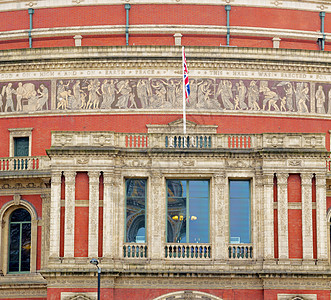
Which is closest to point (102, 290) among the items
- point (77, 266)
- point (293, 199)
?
point (77, 266)

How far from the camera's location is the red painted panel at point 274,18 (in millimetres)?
51219

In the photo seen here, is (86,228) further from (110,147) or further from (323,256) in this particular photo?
(323,256)

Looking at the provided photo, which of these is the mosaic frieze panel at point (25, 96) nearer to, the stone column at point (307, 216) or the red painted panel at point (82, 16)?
the red painted panel at point (82, 16)

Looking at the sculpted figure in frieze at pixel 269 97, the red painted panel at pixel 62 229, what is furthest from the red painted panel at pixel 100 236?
the sculpted figure in frieze at pixel 269 97

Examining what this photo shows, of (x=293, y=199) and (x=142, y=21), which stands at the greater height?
(x=142, y=21)

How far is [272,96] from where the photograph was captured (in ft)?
156

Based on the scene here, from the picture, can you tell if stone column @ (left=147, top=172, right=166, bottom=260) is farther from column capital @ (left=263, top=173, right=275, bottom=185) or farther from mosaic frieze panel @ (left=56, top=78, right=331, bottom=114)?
mosaic frieze panel @ (left=56, top=78, right=331, bottom=114)

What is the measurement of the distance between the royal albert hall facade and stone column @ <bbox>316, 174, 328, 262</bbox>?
2.1 inches

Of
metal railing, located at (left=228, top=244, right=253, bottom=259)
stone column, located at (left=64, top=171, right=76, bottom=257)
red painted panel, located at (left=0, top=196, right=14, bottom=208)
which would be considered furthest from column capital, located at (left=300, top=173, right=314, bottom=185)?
red painted panel, located at (left=0, top=196, right=14, bottom=208)

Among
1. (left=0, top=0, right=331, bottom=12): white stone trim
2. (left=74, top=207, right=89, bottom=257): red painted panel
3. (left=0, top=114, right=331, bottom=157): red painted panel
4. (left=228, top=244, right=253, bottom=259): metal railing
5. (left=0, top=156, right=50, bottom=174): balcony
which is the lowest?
(left=228, top=244, right=253, bottom=259): metal railing

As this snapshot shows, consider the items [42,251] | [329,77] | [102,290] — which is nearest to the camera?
[102,290]

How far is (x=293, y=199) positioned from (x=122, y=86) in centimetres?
1203

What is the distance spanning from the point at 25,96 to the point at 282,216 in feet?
52.3

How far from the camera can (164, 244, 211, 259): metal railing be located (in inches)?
1570
